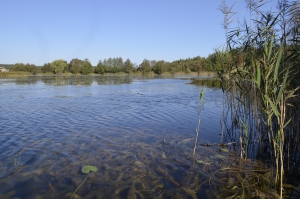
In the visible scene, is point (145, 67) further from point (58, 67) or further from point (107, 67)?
point (58, 67)

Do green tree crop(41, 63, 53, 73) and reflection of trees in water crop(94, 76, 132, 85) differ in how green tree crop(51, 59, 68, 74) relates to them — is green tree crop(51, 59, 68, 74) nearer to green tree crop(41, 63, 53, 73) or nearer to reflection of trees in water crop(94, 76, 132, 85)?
green tree crop(41, 63, 53, 73)

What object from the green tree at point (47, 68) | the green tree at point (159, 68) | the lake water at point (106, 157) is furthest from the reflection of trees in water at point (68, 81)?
the green tree at point (159, 68)

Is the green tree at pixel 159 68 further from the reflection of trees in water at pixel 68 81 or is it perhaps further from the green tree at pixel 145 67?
the reflection of trees in water at pixel 68 81

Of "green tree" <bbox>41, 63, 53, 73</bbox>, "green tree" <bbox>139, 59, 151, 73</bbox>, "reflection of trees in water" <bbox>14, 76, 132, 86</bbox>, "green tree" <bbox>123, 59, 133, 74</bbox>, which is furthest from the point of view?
"green tree" <bbox>139, 59, 151, 73</bbox>

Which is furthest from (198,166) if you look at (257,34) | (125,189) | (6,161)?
(6,161)

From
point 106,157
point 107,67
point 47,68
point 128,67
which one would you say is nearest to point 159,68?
point 128,67

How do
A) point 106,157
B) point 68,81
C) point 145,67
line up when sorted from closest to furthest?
point 106,157, point 68,81, point 145,67

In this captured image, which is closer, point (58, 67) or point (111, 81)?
point (111, 81)

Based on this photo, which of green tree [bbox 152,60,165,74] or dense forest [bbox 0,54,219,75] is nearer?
dense forest [bbox 0,54,219,75]

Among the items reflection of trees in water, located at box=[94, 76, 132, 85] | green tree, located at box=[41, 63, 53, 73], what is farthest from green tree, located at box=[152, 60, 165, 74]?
green tree, located at box=[41, 63, 53, 73]

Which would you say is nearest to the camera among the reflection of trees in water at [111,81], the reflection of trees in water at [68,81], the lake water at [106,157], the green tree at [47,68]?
the lake water at [106,157]

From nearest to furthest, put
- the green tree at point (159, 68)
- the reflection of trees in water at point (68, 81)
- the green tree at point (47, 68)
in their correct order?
the reflection of trees in water at point (68, 81) → the green tree at point (47, 68) → the green tree at point (159, 68)

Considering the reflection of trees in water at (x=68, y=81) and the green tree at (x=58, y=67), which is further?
the green tree at (x=58, y=67)

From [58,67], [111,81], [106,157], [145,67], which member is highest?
[145,67]
